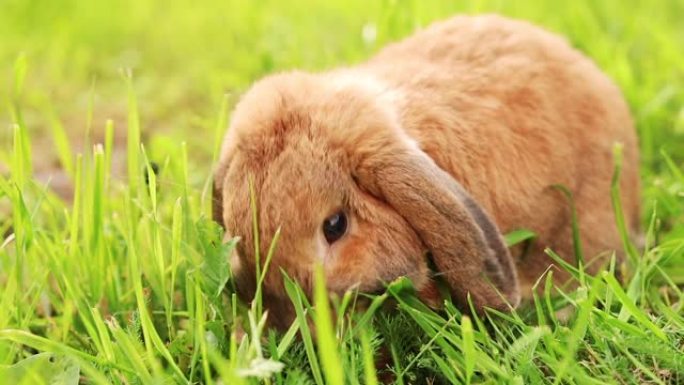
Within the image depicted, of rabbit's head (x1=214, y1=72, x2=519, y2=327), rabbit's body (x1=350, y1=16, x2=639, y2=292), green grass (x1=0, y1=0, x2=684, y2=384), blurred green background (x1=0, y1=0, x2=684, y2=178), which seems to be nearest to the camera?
green grass (x1=0, y1=0, x2=684, y2=384)

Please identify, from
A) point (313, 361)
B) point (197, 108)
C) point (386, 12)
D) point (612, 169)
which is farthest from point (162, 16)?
point (313, 361)

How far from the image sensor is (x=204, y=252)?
8.74 ft

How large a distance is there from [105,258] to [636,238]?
211cm

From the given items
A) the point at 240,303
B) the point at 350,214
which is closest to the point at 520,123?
the point at 350,214

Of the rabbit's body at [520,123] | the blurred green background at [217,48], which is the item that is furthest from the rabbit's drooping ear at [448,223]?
the blurred green background at [217,48]

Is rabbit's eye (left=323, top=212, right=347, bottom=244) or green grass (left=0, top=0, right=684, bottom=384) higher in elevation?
rabbit's eye (left=323, top=212, right=347, bottom=244)

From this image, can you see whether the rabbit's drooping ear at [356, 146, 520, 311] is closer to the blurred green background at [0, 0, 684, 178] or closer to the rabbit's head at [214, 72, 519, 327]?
the rabbit's head at [214, 72, 519, 327]

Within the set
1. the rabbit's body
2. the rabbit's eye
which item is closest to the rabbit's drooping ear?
the rabbit's eye

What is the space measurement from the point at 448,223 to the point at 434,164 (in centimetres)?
25

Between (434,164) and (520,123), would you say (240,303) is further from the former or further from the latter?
(520,123)

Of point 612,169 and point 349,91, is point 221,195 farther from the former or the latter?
point 612,169

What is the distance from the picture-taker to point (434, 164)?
2.83 m

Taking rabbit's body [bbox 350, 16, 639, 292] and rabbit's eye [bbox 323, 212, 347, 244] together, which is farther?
rabbit's body [bbox 350, 16, 639, 292]

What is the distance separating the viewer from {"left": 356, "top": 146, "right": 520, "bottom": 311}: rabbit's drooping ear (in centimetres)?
267
